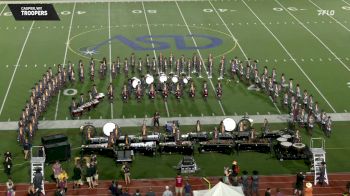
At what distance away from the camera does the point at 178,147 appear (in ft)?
62.5

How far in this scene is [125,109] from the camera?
891 inches

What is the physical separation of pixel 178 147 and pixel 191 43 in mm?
12307

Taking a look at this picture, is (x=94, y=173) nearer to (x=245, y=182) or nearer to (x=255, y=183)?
(x=245, y=182)

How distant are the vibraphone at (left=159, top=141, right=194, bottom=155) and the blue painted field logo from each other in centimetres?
1089

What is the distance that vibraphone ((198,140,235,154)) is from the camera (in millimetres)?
19234

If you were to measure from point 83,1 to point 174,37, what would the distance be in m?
10.2

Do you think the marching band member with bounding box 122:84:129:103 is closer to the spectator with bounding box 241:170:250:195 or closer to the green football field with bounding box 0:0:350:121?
the green football field with bounding box 0:0:350:121

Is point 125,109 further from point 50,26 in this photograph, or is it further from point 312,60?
point 50,26

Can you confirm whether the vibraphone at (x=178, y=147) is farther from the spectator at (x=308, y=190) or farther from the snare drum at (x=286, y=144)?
the spectator at (x=308, y=190)

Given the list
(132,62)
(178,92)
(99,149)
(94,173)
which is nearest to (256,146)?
(99,149)

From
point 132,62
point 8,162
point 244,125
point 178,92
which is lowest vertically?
point 132,62

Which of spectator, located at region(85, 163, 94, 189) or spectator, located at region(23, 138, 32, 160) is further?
spectator, located at region(23, 138, 32, 160)

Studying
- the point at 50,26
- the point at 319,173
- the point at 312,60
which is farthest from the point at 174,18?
the point at 319,173

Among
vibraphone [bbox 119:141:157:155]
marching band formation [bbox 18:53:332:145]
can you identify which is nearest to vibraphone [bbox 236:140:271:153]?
marching band formation [bbox 18:53:332:145]
